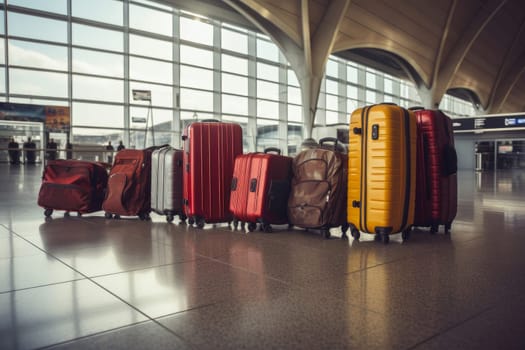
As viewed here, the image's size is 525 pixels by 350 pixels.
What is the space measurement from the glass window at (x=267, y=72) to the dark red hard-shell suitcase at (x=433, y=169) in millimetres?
20726

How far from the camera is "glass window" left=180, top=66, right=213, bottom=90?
20359 mm

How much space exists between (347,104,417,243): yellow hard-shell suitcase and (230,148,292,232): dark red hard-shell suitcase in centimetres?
76

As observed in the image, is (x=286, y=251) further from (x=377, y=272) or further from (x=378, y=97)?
(x=378, y=97)

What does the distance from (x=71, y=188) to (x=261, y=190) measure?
90.7 inches

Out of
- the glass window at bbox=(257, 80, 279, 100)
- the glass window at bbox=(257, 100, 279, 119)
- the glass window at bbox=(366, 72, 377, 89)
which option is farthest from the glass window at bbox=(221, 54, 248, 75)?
the glass window at bbox=(366, 72, 377, 89)

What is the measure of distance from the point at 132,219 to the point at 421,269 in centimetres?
323

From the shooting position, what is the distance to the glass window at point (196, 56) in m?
20.3

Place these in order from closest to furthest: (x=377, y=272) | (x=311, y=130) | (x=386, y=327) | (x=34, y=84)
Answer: (x=386, y=327), (x=377, y=272), (x=34, y=84), (x=311, y=130)

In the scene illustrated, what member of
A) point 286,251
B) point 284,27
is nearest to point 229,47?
point 284,27

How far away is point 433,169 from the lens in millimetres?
3461

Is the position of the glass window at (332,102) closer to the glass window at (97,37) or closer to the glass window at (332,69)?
the glass window at (332,69)

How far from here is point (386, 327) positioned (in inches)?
A: 55.4

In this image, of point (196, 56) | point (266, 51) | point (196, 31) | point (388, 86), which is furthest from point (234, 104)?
point (388, 86)

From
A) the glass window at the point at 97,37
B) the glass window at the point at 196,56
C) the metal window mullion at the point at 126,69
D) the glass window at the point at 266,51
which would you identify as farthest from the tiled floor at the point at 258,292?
the glass window at the point at 266,51
